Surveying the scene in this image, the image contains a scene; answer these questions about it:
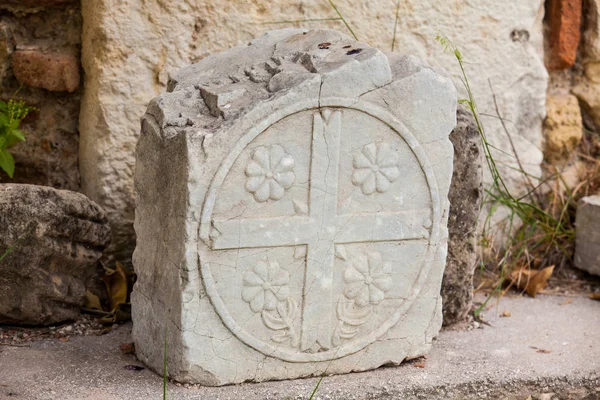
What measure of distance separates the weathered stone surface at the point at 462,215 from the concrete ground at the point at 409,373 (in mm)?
103

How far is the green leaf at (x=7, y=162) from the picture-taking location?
9.50ft

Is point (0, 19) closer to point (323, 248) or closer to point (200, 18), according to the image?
point (200, 18)

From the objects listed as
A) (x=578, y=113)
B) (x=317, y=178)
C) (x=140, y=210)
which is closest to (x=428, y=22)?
(x=578, y=113)

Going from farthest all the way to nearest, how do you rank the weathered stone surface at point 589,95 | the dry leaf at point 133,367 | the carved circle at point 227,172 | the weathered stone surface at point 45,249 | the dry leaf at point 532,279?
the weathered stone surface at point 589,95 < the dry leaf at point 532,279 < the weathered stone surface at point 45,249 < the dry leaf at point 133,367 < the carved circle at point 227,172

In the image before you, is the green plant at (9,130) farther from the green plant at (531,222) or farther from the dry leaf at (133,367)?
the green plant at (531,222)

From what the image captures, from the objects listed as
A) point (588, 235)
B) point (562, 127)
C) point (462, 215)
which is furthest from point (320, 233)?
point (562, 127)

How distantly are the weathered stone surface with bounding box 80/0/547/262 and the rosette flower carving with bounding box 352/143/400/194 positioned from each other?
2.69 feet

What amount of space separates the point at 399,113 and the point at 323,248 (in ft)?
1.31

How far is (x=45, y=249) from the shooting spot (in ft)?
8.91

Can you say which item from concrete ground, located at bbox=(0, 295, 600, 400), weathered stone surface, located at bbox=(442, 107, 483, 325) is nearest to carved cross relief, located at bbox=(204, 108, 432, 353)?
concrete ground, located at bbox=(0, 295, 600, 400)

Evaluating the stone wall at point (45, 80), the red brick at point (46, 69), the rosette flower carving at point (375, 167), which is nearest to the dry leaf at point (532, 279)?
the rosette flower carving at point (375, 167)

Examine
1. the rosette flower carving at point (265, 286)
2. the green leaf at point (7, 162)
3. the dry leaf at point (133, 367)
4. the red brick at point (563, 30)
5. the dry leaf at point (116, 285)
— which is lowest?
the dry leaf at point (133, 367)

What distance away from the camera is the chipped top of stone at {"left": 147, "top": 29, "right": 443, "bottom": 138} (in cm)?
238

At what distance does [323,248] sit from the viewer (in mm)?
2484
